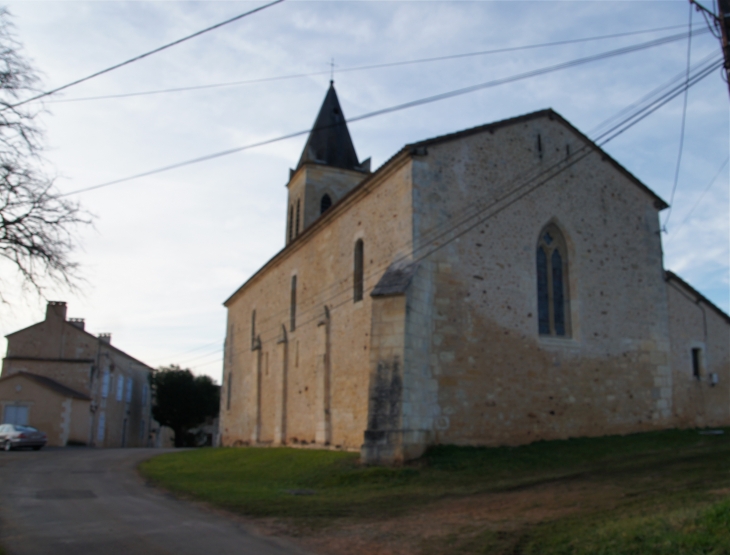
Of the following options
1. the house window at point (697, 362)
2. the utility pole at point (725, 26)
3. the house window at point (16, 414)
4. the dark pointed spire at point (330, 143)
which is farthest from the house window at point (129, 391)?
the utility pole at point (725, 26)

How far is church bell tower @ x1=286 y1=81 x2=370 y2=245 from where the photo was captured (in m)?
31.8

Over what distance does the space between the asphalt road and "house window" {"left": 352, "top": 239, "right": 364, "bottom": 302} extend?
7.48 meters

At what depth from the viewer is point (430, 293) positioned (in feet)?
49.7

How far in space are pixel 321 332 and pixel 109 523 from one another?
11.5 m

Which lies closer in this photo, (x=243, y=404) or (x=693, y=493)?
(x=693, y=493)

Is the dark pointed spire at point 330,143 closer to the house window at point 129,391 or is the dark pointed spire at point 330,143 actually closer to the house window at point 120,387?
the house window at point 120,387

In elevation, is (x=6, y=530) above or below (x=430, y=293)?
below

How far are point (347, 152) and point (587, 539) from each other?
28.2m

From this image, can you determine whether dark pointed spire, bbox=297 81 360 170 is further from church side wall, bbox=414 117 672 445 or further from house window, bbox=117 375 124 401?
house window, bbox=117 375 124 401

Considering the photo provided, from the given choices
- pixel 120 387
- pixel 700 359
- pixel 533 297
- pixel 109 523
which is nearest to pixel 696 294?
pixel 700 359

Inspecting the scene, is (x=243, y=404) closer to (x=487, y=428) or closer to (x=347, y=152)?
(x=347, y=152)

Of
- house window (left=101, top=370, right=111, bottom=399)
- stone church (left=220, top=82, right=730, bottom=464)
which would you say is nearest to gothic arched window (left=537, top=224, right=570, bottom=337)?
stone church (left=220, top=82, right=730, bottom=464)

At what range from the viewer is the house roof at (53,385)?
1256 inches

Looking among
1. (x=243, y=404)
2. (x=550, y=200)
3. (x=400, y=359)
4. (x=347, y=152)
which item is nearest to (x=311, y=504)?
(x=400, y=359)
